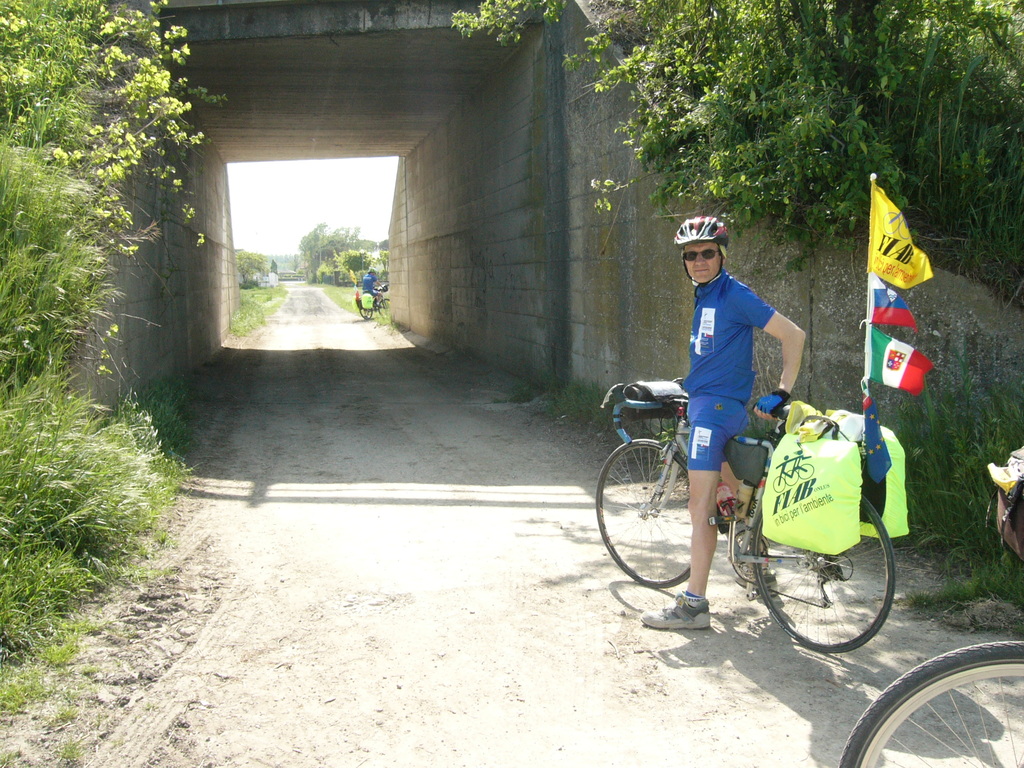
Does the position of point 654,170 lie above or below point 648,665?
above

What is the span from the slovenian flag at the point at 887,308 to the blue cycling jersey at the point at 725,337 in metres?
0.45

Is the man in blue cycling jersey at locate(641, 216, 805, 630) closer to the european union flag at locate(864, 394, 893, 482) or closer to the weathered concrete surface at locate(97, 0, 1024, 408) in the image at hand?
the european union flag at locate(864, 394, 893, 482)

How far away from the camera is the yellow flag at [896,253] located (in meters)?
3.95

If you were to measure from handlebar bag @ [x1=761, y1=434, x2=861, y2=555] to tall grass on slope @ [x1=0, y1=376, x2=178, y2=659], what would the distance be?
3.25 metres

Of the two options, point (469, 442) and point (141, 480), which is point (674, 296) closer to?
point (469, 442)

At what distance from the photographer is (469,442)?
888cm

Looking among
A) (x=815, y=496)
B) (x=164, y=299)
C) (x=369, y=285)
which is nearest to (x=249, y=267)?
(x=369, y=285)

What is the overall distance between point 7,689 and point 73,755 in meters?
0.58

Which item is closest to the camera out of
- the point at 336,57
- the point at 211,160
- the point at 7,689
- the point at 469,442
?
the point at 7,689

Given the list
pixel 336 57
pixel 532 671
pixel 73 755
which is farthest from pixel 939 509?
pixel 336 57

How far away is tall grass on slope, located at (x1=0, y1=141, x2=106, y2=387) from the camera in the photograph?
211 inches

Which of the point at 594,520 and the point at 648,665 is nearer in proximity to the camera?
the point at 648,665

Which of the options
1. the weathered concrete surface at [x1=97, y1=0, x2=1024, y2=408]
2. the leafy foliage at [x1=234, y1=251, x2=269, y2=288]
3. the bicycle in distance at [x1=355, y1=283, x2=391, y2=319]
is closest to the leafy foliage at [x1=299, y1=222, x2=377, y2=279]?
the leafy foliage at [x1=234, y1=251, x2=269, y2=288]

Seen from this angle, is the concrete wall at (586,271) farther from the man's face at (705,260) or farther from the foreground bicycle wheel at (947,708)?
the foreground bicycle wheel at (947,708)
